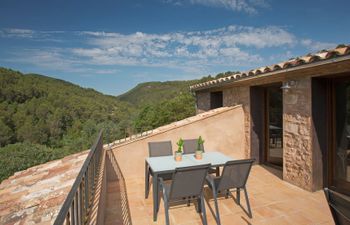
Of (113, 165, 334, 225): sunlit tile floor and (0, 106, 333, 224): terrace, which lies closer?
(0, 106, 333, 224): terrace

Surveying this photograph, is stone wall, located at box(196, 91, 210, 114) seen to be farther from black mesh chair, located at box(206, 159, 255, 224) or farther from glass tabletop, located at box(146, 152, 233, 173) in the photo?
black mesh chair, located at box(206, 159, 255, 224)

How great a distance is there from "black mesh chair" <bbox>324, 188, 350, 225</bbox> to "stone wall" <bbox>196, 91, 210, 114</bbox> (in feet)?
27.7

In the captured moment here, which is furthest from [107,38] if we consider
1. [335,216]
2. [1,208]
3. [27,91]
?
[27,91]

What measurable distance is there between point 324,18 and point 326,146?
39.2ft

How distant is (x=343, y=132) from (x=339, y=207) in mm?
3677

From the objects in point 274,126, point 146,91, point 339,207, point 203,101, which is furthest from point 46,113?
point 339,207

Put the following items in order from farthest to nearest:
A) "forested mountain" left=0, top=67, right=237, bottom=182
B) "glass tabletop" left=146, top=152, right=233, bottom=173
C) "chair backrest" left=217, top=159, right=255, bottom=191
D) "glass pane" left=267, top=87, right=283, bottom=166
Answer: "forested mountain" left=0, top=67, right=237, bottom=182 < "glass pane" left=267, top=87, right=283, bottom=166 < "glass tabletop" left=146, top=152, right=233, bottom=173 < "chair backrest" left=217, top=159, right=255, bottom=191

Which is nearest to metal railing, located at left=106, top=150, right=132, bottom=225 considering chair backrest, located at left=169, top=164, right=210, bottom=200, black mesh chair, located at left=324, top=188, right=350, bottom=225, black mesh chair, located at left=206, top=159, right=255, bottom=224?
chair backrest, located at left=169, top=164, right=210, bottom=200

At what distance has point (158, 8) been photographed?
13.1m

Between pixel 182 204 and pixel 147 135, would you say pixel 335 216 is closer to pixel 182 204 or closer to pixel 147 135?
pixel 182 204

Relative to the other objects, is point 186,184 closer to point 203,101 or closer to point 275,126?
point 275,126

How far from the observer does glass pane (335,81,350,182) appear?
4.49 m

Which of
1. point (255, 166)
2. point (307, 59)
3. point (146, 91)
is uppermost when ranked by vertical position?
point (146, 91)

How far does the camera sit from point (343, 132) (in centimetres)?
460
